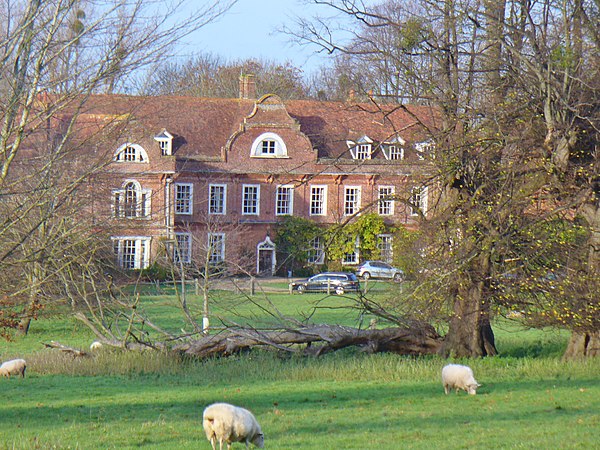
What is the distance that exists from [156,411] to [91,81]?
6451mm

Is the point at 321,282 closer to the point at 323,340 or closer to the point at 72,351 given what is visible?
the point at 72,351

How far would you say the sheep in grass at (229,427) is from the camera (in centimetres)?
983

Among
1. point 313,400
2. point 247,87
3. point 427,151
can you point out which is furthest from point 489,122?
point 247,87

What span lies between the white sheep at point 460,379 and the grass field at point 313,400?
182 millimetres

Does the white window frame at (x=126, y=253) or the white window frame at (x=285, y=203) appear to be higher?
the white window frame at (x=285, y=203)

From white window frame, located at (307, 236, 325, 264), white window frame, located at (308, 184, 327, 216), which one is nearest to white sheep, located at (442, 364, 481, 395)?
white window frame, located at (307, 236, 325, 264)

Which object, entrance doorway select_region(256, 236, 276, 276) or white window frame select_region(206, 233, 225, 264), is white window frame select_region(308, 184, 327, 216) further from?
white window frame select_region(206, 233, 225, 264)

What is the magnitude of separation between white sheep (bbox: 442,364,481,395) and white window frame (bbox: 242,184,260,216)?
133 ft

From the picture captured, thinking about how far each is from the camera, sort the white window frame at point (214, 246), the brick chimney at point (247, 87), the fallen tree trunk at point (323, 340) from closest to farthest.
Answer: the fallen tree trunk at point (323, 340)
the white window frame at point (214, 246)
the brick chimney at point (247, 87)

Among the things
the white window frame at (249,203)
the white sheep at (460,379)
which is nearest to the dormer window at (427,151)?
the white sheep at (460,379)

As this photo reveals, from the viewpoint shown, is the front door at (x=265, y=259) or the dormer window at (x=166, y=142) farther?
the front door at (x=265, y=259)

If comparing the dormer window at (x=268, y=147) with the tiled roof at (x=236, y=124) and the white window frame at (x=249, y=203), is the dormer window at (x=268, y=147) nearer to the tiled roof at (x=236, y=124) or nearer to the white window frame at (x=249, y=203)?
the tiled roof at (x=236, y=124)

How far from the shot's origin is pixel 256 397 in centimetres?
1448

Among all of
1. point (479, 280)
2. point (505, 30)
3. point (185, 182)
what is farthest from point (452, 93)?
point (185, 182)
